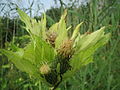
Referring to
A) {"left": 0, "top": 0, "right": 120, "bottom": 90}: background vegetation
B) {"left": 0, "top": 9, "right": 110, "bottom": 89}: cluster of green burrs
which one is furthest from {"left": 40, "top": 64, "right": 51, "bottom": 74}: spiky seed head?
{"left": 0, "top": 0, "right": 120, "bottom": 90}: background vegetation

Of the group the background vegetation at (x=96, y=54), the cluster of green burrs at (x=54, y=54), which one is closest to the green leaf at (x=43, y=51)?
the cluster of green burrs at (x=54, y=54)

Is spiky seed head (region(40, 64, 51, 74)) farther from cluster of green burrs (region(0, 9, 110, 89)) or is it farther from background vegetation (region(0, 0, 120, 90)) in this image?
background vegetation (region(0, 0, 120, 90))

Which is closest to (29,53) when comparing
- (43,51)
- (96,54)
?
(43,51)

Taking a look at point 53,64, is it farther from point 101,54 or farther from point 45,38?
point 101,54

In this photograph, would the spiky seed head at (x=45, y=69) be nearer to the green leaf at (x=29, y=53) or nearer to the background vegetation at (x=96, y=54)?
the green leaf at (x=29, y=53)

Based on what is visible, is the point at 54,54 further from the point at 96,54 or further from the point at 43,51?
the point at 96,54

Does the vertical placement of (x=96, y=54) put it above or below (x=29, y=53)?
below

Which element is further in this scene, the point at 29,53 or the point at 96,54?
the point at 96,54

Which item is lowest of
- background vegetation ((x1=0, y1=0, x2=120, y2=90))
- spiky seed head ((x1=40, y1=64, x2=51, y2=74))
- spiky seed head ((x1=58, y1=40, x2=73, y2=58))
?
background vegetation ((x1=0, y1=0, x2=120, y2=90))
